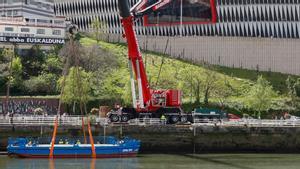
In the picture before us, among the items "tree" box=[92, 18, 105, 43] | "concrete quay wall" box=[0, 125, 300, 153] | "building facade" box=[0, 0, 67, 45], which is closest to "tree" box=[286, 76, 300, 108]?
"concrete quay wall" box=[0, 125, 300, 153]

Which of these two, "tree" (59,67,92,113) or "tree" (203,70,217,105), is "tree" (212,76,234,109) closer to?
"tree" (203,70,217,105)

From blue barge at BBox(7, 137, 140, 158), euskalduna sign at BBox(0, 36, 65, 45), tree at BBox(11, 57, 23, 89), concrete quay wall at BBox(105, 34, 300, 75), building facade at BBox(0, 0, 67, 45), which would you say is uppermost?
building facade at BBox(0, 0, 67, 45)

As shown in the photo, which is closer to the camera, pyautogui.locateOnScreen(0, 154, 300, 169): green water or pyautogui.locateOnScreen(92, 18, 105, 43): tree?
pyautogui.locateOnScreen(0, 154, 300, 169): green water

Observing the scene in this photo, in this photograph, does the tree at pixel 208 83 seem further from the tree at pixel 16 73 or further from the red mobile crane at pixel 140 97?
the red mobile crane at pixel 140 97

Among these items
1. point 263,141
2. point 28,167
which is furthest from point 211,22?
point 28,167

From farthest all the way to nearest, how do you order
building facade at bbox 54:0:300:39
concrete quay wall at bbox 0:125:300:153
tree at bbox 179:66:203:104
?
building facade at bbox 54:0:300:39 → tree at bbox 179:66:203:104 → concrete quay wall at bbox 0:125:300:153

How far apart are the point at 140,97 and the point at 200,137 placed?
7708 mm

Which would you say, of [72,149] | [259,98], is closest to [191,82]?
[259,98]

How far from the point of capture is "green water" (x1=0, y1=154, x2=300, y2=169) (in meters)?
66.1

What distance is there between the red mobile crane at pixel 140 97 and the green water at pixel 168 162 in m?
5.80

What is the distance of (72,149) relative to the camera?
2825 inches

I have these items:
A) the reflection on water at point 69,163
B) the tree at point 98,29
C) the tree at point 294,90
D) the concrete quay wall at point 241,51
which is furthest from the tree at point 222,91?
the reflection on water at point 69,163

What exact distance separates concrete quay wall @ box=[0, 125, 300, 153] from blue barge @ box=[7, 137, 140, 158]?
325 centimetres

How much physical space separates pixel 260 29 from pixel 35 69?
137ft
